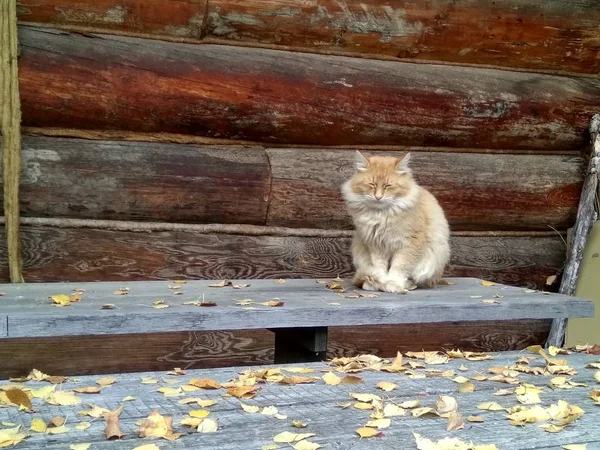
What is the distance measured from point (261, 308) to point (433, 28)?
2.87 meters

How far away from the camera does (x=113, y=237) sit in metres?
4.42

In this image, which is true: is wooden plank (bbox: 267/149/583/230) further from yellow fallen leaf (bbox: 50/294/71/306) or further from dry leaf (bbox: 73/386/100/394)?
dry leaf (bbox: 73/386/100/394)

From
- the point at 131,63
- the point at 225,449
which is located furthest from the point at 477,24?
the point at 225,449

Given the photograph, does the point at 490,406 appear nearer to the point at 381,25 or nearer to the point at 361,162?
the point at 361,162

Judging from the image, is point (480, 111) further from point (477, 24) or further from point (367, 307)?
point (367, 307)

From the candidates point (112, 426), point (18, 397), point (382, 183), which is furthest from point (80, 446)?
point (382, 183)

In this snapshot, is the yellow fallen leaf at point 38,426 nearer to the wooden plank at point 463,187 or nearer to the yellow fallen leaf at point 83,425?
the yellow fallen leaf at point 83,425

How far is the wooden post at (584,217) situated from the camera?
17.9ft

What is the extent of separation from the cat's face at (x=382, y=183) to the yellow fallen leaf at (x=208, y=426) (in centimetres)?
247

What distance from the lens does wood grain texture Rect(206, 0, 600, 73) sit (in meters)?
4.69

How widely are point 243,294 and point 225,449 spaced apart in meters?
1.84

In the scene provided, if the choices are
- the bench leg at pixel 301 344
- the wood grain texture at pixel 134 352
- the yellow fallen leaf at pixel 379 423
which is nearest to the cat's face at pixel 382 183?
the bench leg at pixel 301 344

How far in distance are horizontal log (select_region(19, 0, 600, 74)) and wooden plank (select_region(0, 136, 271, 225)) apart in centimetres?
73

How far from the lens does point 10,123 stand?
13.3ft
